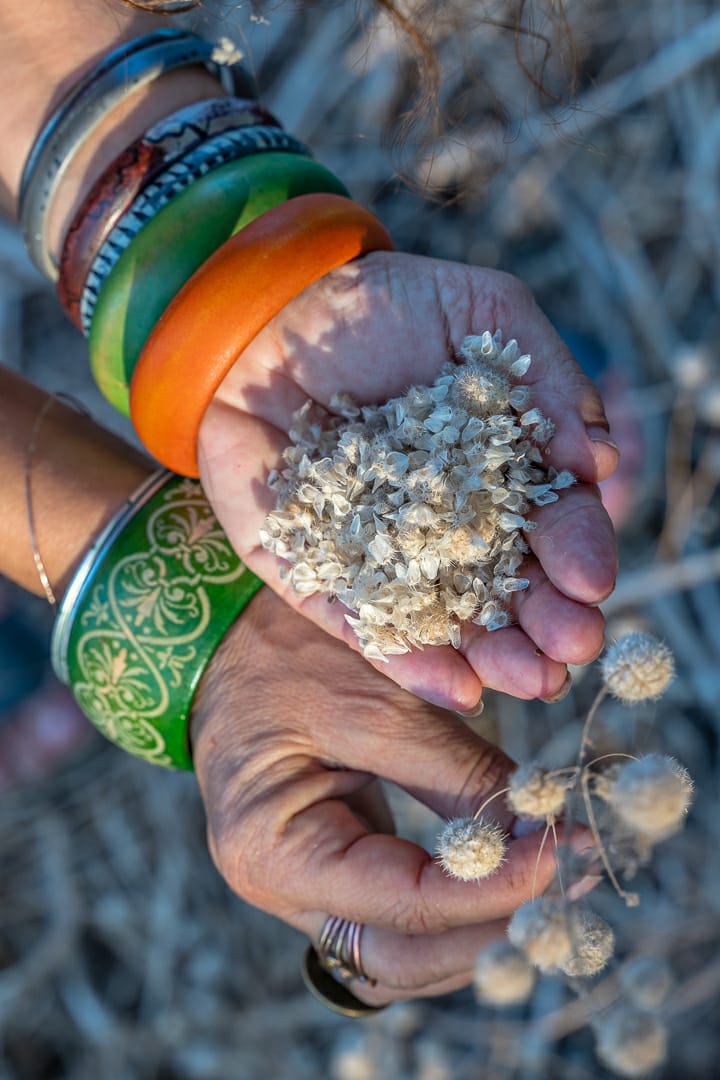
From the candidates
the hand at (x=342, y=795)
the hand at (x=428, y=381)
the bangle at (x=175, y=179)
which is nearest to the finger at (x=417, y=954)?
the hand at (x=342, y=795)

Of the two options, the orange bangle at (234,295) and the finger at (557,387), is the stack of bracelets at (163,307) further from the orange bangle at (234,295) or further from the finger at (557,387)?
the finger at (557,387)

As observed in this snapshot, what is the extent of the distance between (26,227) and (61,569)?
0.67m

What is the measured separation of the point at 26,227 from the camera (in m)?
1.76

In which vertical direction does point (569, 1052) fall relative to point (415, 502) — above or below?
below

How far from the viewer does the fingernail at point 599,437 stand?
125 centimetres

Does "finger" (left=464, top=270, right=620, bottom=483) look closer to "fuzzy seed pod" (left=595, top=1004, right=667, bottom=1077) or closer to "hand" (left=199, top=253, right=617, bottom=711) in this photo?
"hand" (left=199, top=253, right=617, bottom=711)

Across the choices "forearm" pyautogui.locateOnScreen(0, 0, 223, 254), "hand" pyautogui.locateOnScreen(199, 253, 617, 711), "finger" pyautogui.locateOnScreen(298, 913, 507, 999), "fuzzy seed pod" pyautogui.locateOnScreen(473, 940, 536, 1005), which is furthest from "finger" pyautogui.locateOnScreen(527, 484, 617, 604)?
"forearm" pyautogui.locateOnScreen(0, 0, 223, 254)

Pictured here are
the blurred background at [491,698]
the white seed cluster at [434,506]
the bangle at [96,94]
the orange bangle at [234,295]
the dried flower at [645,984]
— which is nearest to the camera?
the dried flower at [645,984]

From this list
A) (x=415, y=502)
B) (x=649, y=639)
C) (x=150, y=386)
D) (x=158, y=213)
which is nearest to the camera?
(x=649, y=639)

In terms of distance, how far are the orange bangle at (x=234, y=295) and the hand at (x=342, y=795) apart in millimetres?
396

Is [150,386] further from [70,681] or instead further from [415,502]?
[70,681]

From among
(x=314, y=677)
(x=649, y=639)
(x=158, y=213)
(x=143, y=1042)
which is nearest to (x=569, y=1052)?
(x=143, y=1042)

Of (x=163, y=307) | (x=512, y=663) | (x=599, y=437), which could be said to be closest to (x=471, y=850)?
(x=512, y=663)

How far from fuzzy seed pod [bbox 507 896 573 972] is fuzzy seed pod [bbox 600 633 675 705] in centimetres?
27
